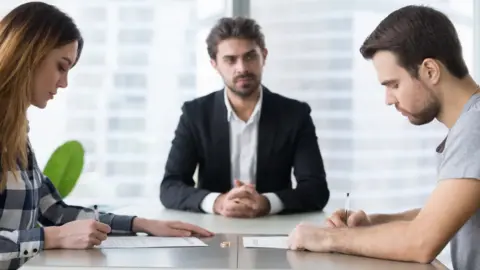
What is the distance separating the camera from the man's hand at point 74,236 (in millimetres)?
1906

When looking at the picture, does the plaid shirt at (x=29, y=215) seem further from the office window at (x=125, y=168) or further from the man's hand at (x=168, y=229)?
the office window at (x=125, y=168)

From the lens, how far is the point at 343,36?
14.1 feet

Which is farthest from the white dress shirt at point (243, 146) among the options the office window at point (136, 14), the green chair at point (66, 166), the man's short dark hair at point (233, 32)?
the office window at point (136, 14)

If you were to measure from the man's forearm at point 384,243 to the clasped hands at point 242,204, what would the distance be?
1.02 meters

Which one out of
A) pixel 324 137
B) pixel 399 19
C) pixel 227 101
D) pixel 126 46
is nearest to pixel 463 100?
pixel 399 19

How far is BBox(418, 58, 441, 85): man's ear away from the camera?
191 cm

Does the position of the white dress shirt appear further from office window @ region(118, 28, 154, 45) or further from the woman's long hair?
the woman's long hair

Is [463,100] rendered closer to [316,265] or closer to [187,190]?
[316,265]

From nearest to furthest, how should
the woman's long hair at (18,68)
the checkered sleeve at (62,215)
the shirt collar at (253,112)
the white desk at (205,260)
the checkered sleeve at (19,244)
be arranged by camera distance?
1. the white desk at (205,260)
2. the checkered sleeve at (19,244)
3. the woman's long hair at (18,68)
4. the checkered sleeve at (62,215)
5. the shirt collar at (253,112)

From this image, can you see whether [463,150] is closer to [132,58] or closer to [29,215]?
[29,215]

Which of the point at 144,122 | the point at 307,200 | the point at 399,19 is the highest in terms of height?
the point at 399,19

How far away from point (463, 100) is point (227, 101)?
170cm

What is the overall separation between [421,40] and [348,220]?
562 mm

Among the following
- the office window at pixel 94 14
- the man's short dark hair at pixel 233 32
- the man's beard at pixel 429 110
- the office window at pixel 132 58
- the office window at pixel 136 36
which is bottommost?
the man's beard at pixel 429 110
